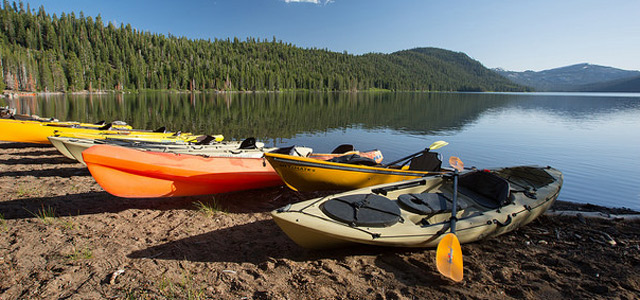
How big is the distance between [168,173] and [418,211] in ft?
15.8

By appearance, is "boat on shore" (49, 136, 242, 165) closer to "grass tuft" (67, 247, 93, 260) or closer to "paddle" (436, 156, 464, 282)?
"grass tuft" (67, 247, 93, 260)

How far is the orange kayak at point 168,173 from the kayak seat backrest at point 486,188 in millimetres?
4287

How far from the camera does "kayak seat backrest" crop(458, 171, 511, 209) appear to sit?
5.44 meters

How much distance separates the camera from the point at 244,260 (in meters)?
4.38

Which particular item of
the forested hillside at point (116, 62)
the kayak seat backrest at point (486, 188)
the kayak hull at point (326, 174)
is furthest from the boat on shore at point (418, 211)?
the forested hillside at point (116, 62)

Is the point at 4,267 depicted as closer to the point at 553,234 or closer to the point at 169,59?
the point at 553,234

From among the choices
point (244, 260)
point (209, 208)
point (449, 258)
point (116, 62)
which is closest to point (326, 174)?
point (209, 208)

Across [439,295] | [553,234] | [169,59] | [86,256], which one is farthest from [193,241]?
[169,59]

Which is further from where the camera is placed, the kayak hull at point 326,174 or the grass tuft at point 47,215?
the kayak hull at point 326,174

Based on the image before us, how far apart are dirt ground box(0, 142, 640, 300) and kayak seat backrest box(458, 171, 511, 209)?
0.66m

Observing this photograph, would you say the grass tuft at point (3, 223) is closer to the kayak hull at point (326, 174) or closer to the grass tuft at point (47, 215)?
the grass tuft at point (47, 215)

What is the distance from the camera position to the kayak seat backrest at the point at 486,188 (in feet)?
17.8

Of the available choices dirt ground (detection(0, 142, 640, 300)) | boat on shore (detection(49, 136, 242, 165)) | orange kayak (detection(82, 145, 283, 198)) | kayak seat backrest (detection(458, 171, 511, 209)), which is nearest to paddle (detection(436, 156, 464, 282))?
dirt ground (detection(0, 142, 640, 300))

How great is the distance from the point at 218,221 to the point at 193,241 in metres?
0.88
